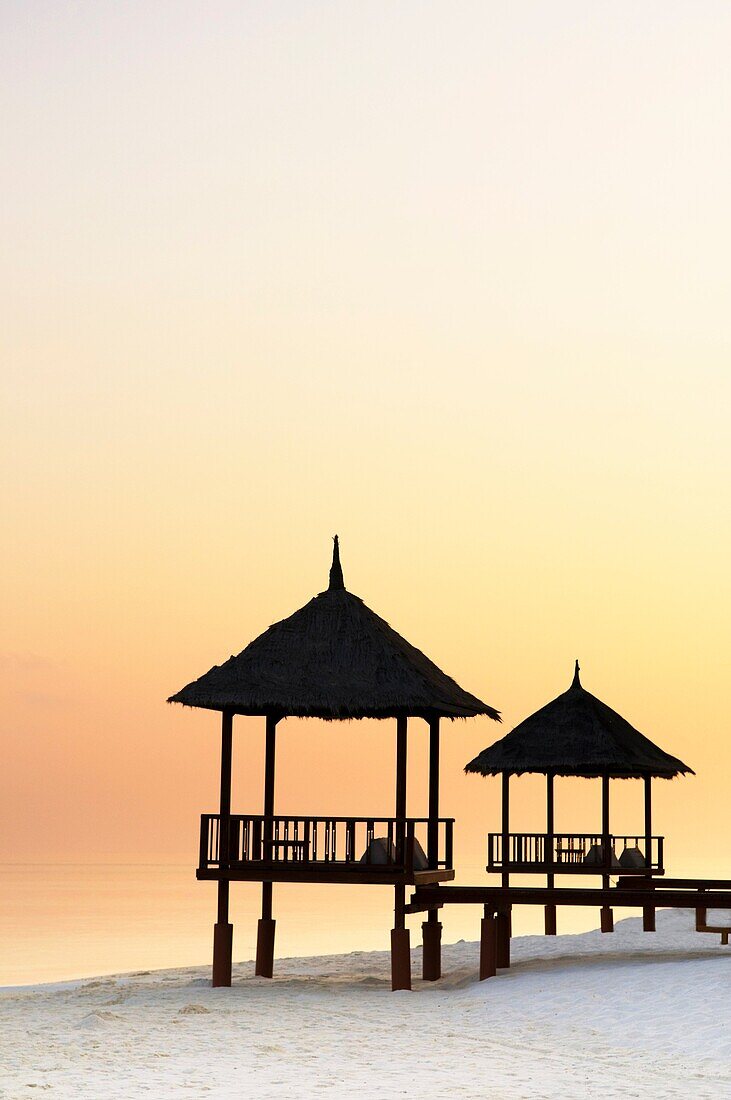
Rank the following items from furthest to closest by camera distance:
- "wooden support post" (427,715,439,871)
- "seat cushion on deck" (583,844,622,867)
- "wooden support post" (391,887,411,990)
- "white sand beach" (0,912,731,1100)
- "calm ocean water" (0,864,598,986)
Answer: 1. "calm ocean water" (0,864,598,986)
2. "seat cushion on deck" (583,844,622,867)
3. "wooden support post" (427,715,439,871)
4. "wooden support post" (391,887,411,990)
5. "white sand beach" (0,912,731,1100)

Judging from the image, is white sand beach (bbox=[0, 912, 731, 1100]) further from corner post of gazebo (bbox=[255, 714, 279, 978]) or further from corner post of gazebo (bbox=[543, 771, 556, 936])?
corner post of gazebo (bbox=[543, 771, 556, 936])

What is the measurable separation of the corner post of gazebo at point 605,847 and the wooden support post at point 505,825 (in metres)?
1.59

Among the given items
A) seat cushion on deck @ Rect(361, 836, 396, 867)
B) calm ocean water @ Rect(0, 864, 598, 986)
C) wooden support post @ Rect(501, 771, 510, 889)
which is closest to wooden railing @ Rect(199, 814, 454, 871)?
seat cushion on deck @ Rect(361, 836, 396, 867)

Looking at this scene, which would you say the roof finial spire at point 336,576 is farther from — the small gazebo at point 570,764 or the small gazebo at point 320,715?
the small gazebo at point 570,764

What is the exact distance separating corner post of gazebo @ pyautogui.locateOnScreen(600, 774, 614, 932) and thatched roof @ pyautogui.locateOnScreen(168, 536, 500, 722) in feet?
22.4

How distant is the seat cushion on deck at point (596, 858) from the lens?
26100 millimetres

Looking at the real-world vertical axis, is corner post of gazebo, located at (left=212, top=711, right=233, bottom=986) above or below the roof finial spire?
below

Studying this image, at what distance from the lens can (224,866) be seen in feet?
62.8

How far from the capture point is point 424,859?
64.9 feet

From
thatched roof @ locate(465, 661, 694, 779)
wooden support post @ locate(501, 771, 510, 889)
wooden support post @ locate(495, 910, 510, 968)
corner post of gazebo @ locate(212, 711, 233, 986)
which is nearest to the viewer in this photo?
corner post of gazebo @ locate(212, 711, 233, 986)

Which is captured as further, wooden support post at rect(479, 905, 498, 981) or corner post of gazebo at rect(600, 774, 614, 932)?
corner post of gazebo at rect(600, 774, 614, 932)

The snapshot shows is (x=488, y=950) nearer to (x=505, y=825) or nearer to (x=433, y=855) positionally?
(x=433, y=855)

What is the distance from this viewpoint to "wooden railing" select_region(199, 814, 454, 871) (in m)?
18.9

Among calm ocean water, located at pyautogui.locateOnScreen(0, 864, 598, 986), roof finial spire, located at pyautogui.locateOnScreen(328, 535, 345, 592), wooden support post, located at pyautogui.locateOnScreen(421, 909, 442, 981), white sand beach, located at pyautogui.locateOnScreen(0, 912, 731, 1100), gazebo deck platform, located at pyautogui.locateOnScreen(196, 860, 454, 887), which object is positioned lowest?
calm ocean water, located at pyautogui.locateOnScreen(0, 864, 598, 986)
